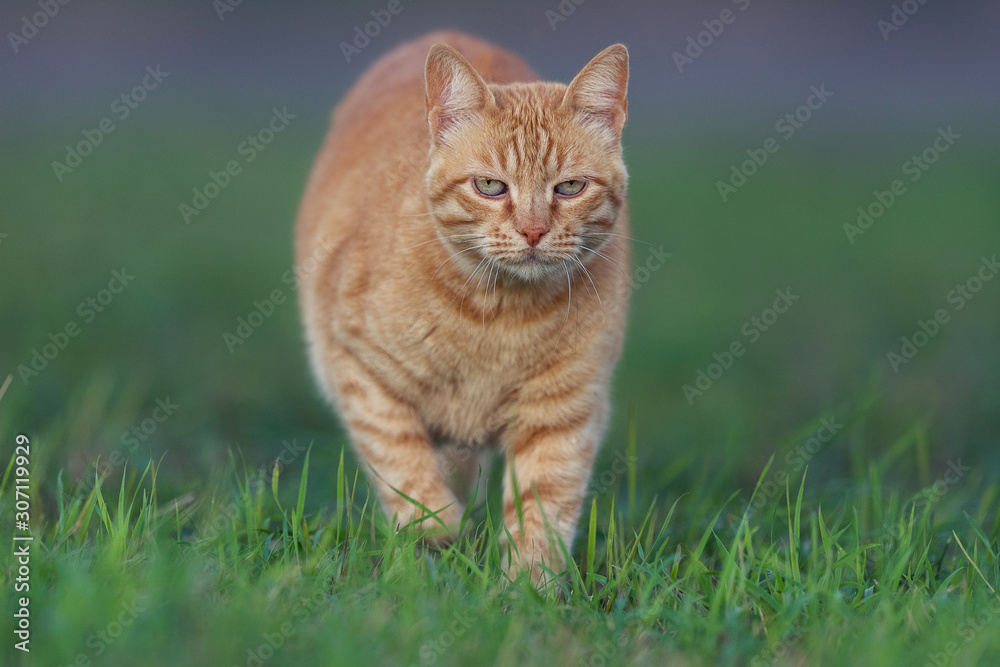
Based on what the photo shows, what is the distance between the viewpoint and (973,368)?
16.4 feet

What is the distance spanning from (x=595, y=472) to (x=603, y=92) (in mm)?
1437

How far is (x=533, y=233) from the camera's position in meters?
2.74

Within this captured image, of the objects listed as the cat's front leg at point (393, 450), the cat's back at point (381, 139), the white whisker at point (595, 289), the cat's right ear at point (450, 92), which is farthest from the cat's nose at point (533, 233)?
the cat's front leg at point (393, 450)

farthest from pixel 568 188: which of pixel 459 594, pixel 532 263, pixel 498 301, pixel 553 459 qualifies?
pixel 459 594

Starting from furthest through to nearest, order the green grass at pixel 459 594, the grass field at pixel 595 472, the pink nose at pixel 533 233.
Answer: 1. the pink nose at pixel 533 233
2. the grass field at pixel 595 472
3. the green grass at pixel 459 594

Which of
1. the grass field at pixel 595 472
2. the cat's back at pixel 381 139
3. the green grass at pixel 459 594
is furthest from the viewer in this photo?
the cat's back at pixel 381 139

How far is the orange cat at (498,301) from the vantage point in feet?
9.39

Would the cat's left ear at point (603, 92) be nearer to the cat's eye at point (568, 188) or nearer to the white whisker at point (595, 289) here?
the cat's eye at point (568, 188)

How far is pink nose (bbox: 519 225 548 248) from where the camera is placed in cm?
274

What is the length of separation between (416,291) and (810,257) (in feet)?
17.9

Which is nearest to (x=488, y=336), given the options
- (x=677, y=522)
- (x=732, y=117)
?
(x=677, y=522)

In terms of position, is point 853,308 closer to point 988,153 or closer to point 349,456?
point 349,456

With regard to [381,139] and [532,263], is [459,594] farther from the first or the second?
[381,139]

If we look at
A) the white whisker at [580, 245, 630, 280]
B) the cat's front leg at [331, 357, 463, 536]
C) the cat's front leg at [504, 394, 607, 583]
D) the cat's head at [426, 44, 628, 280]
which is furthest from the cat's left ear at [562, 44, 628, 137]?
the cat's front leg at [331, 357, 463, 536]
